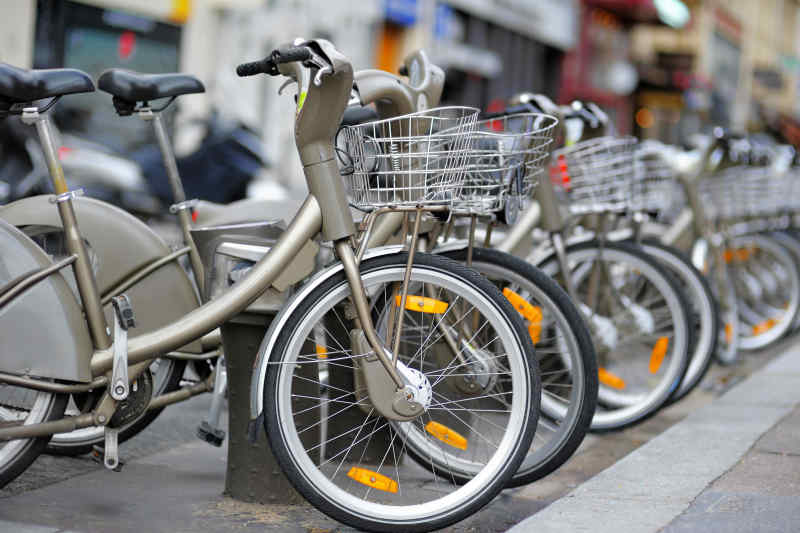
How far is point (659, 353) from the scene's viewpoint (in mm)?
4766

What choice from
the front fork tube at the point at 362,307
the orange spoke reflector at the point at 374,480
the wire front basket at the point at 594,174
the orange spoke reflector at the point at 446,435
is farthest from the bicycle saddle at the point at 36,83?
the wire front basket at the point at 594,174

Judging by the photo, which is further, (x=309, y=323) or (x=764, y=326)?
(x=764, y=326)

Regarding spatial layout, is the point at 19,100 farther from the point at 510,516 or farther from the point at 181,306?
the point at 510,516

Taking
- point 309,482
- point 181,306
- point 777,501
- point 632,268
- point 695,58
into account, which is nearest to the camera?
point 309,482

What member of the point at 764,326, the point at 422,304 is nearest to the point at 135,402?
the point at 422,304

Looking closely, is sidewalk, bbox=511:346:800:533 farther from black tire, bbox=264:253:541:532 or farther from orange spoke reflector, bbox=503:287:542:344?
orange spoke reflector, bbox=503:287:542:344

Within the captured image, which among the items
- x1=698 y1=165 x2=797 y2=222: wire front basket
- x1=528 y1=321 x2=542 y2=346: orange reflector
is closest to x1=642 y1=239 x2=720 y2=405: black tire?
x1=528 y1=321 x2=542 y2=346: orange reflector

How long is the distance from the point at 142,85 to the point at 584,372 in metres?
1.61

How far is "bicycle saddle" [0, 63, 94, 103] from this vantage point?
3.05 meters

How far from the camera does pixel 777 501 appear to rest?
3.23 metres

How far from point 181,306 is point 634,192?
1958 mm

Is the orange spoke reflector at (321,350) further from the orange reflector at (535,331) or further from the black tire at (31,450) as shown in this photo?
the orange reflector at (535,331)

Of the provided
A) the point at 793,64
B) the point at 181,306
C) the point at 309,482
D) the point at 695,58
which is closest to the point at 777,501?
the point at 309,482

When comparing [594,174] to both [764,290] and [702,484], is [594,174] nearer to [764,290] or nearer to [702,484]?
[702,484]
